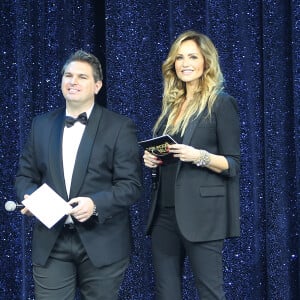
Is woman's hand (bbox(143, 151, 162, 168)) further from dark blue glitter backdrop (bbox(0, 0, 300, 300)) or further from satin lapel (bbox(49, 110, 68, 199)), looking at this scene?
dark blue glitter backdrop (bbox(0, 0, 300, 300))

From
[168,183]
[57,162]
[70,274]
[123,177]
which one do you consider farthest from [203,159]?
[70,274]

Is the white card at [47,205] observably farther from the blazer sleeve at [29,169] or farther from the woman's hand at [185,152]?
the woman's hand at [185,152]

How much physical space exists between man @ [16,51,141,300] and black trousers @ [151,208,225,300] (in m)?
0.13

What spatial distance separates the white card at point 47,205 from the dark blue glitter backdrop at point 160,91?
1105 millimetres

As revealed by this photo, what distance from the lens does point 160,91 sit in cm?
312

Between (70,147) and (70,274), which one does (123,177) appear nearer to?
(70,147)

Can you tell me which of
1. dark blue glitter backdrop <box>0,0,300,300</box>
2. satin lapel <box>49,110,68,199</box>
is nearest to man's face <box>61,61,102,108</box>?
satin lapel <box>49,110,68,199</box>

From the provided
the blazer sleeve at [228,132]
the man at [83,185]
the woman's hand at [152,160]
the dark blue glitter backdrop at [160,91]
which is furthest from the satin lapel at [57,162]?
the dark blue glitter backdrop at [160,91]

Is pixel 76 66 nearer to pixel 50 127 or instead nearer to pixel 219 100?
pixel 50 127

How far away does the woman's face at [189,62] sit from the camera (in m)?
2.30

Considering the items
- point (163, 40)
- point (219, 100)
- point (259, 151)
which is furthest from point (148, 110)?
point (219, 100)

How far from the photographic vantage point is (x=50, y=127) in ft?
7.22

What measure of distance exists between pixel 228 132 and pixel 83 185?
55cm

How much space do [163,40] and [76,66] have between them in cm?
99
